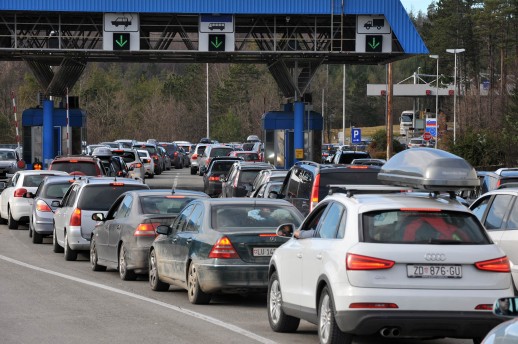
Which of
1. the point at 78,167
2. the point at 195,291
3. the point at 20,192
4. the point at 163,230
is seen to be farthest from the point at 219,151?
the point at 195,291

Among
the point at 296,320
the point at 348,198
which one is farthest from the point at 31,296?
the point at 348,198

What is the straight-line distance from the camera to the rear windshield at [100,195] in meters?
21.2

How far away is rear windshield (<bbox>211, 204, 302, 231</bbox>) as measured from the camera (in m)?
14.4

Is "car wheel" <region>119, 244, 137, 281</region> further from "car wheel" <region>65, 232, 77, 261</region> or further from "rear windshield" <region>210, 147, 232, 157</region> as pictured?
"rear windshield" <region>210, 147, 232, 157</region>

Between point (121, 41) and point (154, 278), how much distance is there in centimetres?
3251

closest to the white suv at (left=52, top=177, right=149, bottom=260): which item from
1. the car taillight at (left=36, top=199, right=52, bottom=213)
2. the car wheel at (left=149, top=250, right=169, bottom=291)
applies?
the car taillight at (left=36, top=199, right=52, bottom=213)

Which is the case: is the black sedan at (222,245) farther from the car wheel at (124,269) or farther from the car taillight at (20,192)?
the car taillight at (20,192)

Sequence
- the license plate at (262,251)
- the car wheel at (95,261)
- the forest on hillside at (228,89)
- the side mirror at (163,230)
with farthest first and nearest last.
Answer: the forest on hillside at (228,89) → the car wheel at (95,261) → the side mirror at (163,230) → the license plate at (262,251)

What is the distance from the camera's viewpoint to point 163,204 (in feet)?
57.8

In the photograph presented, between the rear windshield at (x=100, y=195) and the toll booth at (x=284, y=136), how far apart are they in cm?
2829

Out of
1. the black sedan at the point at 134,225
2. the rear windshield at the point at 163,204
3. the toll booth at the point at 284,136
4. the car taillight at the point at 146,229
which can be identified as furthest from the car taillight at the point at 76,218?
the toll booth at the point at 284,136

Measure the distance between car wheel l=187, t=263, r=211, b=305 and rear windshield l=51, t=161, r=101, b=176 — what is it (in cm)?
1622

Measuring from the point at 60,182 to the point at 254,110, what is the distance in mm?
96052

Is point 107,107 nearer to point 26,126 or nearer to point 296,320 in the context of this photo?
point 26,126
